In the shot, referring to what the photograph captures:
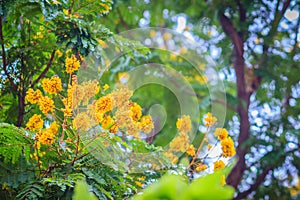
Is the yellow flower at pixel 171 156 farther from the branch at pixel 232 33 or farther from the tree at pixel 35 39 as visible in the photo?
the branch at pixel 232 33

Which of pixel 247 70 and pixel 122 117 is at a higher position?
pixel 247 70

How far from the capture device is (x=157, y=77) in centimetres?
267

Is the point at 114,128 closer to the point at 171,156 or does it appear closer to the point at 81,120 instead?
the point at 81,120

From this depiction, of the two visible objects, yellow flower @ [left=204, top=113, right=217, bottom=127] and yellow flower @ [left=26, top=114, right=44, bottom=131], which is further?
yellow flower @ [left=204, top=113, right=217, bottom=127]

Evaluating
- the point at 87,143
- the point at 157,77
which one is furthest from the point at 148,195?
the point at 157,77

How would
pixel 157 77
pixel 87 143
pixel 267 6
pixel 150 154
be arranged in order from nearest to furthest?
pixel 87 143 < pixel 150 154 < pixel 157 77 < pixel 267 6

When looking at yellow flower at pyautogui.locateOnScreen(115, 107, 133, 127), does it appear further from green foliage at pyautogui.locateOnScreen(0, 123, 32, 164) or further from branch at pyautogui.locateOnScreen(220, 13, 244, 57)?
branch at pyautogui.locateOnScreen(220, 13, 244, 57)

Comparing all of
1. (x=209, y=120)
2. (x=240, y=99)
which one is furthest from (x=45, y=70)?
(x=240, y=99)

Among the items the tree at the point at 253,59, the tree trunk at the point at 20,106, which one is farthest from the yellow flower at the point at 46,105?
the tree at the point at 253,59

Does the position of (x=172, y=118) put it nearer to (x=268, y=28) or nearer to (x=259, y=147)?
(x=259, y=147)

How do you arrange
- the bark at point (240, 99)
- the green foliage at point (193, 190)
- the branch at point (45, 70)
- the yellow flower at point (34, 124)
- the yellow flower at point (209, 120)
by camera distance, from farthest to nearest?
the bark at point (240, 99)
the branch at point (45, 70)
the yellow flower at point (209, 120)
the yellow flower at point (34, 124)
the green foliage at point (193, 190)

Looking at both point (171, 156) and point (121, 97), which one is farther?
point (171, 156)

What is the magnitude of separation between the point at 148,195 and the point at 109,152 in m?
0.86

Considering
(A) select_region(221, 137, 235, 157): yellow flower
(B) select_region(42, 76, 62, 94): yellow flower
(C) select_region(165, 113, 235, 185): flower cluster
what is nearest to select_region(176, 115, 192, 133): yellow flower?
(C) select_region(165, 113, 235, 185): flower cluster
